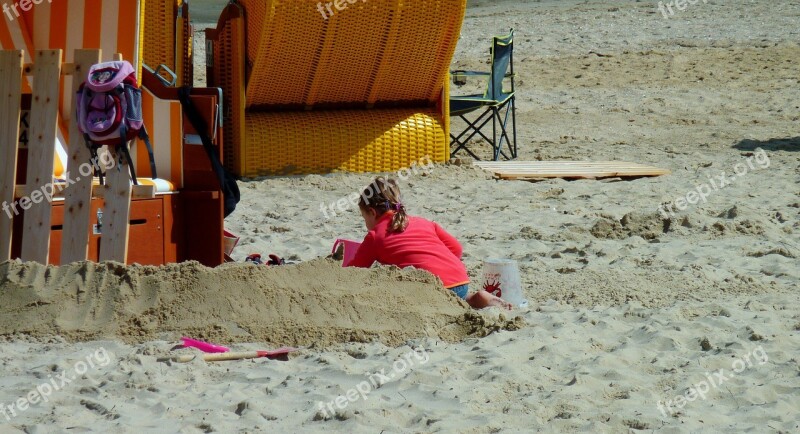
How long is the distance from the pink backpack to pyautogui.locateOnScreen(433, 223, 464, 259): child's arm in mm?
1629

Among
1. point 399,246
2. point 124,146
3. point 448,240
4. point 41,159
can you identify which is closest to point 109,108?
point 124,146

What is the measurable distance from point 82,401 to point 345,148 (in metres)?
5.94

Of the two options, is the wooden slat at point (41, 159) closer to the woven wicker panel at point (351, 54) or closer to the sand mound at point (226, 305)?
the sand mound at point (226, 305)

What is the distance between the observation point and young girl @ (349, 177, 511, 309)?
5066mm

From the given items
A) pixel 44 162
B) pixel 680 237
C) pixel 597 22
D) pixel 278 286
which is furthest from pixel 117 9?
pixel 597 22

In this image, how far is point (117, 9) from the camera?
247 inches

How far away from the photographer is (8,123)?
4902mm

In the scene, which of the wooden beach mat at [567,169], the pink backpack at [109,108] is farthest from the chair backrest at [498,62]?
the pink backpack at [109,108]
